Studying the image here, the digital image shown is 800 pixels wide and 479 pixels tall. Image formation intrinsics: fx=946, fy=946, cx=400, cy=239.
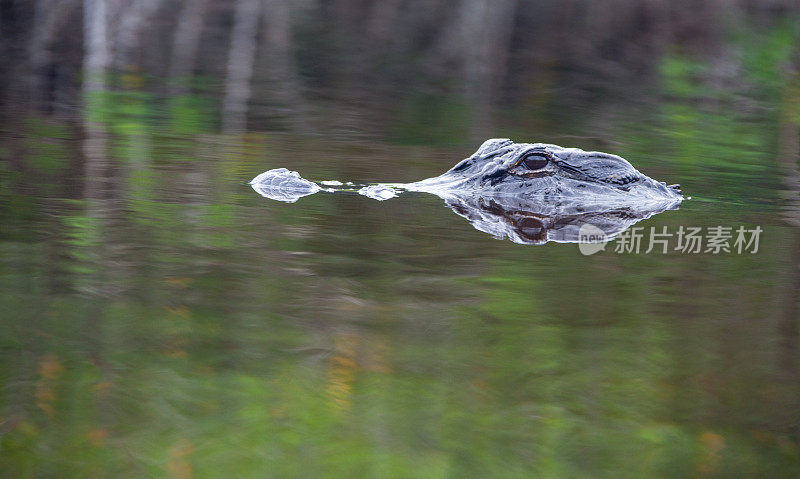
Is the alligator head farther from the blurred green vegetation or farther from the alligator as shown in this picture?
the blurred green vegetation

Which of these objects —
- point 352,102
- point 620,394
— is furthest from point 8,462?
point 352,102

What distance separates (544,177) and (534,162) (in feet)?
0.39

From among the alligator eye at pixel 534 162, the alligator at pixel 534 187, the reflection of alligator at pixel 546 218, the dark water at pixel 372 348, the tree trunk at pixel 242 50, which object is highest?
the tree trunk at pixel 242 50

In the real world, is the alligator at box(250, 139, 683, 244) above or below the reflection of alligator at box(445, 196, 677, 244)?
above

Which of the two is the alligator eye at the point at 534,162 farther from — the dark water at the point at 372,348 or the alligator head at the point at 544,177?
the dark water at the point at 372,348

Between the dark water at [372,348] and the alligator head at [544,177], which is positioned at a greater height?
the alligator head at [544,177]

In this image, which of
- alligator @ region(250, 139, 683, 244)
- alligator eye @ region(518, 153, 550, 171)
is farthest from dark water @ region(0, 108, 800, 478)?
alligator eye @ region(518, 153, 550, 171)

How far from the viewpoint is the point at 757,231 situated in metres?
5.32

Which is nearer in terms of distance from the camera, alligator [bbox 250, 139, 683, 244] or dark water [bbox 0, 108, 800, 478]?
dark water [bbox 0, 108, 800, 478]

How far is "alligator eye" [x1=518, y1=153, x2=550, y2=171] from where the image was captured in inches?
240

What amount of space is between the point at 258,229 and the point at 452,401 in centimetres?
223

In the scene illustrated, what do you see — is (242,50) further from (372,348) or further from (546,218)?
(372,348)

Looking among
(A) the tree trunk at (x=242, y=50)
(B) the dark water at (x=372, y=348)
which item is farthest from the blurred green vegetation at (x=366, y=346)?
(A) the tree trunk at (x=242, y=50)

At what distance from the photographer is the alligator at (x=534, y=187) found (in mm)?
5730
